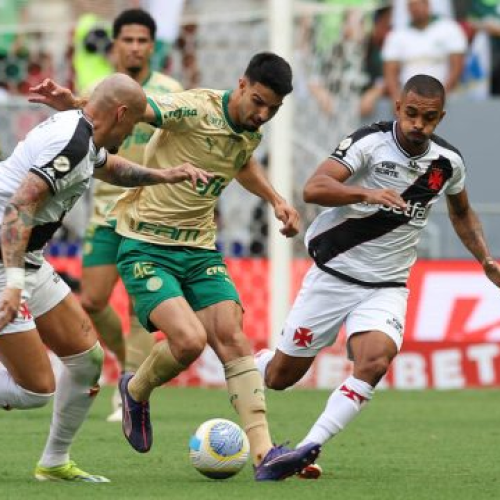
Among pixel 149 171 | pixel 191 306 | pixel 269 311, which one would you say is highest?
pixel 149 171

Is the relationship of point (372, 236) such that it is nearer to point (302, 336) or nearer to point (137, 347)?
point (302, 336)

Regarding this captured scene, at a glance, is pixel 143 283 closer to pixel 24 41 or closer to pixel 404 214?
pixel 404 214

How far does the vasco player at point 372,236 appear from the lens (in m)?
8.40

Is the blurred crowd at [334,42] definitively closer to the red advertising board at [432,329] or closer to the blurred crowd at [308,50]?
the blurred crowd at [308,50]

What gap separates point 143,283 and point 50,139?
1633 millimetres

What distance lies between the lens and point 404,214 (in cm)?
890

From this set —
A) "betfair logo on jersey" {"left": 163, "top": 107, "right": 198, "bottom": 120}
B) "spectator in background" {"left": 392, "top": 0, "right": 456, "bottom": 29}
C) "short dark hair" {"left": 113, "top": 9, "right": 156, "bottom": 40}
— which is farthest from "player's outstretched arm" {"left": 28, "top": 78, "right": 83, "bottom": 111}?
"spectator in background" {"left": 392, "top": 0, "right": 456, "bottom": 29}

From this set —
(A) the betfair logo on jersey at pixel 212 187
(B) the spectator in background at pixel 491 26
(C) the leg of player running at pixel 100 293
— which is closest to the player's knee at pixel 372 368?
(A) the betfair logo on jersey at pixel 212 187

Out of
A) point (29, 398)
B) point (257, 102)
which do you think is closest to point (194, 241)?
point (257, 102)

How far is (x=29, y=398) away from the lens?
792 cm

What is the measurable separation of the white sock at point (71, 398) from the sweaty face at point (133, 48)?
13.6ft

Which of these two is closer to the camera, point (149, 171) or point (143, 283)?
point (149, 171)

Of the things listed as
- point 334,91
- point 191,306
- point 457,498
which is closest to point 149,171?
point 191,306

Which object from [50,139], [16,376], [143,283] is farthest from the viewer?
[143,283]
